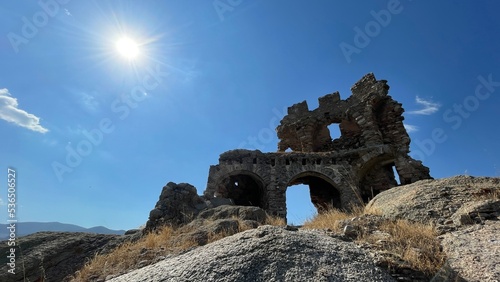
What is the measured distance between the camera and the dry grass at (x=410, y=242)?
325cm

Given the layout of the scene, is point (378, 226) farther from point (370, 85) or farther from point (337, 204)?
point (370, 85)

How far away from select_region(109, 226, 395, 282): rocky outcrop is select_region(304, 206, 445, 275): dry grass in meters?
0.39

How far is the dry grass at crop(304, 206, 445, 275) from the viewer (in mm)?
3252

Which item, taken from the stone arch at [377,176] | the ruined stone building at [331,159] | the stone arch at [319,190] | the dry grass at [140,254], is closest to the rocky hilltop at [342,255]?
the dry grass at [140,254]

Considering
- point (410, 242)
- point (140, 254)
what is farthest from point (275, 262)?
point (140, 254)

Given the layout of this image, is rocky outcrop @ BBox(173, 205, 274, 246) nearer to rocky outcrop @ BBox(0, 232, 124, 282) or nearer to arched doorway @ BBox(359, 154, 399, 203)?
rocky outcrop @ BBox(0, 232, 124, 282)

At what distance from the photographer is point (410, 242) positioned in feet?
12.1

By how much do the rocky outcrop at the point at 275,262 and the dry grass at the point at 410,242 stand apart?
1.27 ft

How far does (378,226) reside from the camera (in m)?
4.49

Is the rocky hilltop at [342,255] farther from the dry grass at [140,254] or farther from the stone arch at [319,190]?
the stone arch at [319,190]

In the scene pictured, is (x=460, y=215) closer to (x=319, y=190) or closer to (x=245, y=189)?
(x=245, y=189)

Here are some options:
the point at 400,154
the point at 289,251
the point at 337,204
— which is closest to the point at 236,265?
the point at 289,251

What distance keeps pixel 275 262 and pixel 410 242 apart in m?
1.89

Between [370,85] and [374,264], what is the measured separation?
1793 cm
